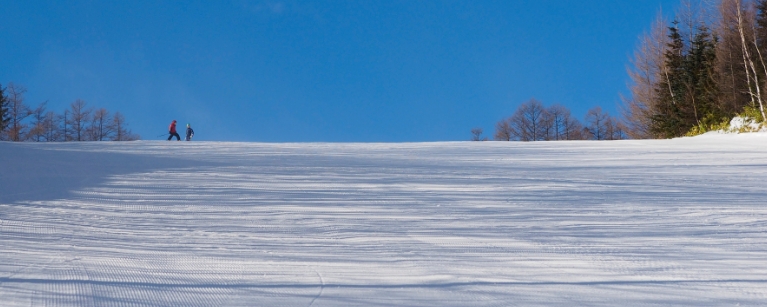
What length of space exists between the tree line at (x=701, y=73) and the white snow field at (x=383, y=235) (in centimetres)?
1835

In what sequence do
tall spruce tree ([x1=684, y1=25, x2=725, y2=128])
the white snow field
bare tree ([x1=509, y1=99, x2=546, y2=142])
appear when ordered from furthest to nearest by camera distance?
bare tree ([x1=509, y1=99, x2=546, y2=142])
tall spruce tree ([x1=684, y1=25, x2=725, y2=128])
the white snow field

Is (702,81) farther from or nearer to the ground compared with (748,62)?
nearer to the ground

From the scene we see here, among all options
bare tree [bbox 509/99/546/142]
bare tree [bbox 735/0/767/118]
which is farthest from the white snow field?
bare tree [bbox 509/99/546/142]

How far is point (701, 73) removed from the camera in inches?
1294

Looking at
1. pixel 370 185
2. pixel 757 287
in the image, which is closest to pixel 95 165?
pixel 370 185

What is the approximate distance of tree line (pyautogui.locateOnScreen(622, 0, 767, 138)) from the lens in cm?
2772

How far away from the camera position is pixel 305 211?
7434mm

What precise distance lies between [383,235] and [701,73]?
31.8 metres

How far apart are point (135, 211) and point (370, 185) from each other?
136 inches

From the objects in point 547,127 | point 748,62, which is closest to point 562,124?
point 547,127

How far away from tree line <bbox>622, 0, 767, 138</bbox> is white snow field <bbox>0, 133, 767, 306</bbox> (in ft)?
60.2

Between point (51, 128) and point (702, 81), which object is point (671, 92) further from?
point (51, 128)

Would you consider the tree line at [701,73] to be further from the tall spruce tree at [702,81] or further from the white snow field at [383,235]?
the white snow field at [383,235]

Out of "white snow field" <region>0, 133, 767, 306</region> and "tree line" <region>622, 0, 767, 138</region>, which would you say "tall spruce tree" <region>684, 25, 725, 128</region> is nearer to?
"tree line" <region>622, 0, 767, 138</region>
